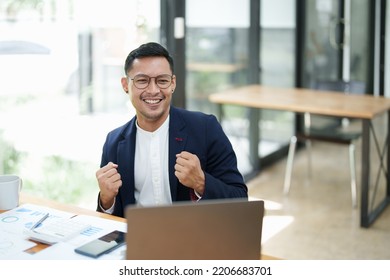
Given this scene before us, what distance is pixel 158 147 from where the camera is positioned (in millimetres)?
2080

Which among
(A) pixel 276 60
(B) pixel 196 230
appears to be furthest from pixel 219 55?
(B) pixel 196 230

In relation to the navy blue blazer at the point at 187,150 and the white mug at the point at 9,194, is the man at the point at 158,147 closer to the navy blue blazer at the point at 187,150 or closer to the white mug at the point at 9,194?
the navy blue blazer at the point at 187,150

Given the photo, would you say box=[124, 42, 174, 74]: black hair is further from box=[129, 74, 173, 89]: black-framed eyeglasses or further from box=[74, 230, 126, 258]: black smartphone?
box=[74, 230, 126, 258]: black smartphone

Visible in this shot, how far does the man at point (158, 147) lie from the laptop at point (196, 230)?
0.59 metres

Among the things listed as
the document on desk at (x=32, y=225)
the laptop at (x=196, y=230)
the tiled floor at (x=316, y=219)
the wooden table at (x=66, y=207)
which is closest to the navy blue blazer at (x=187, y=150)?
the wooden table at (x=66, y=207)

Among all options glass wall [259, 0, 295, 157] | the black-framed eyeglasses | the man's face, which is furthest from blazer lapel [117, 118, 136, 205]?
glass wall [259, 0, 295, 157]

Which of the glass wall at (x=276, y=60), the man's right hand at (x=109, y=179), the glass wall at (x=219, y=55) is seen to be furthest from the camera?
the glass wall at (x=276, y=60)

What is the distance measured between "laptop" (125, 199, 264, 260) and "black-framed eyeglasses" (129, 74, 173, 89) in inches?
31.2

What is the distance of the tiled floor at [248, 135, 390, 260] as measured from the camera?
3.45 m

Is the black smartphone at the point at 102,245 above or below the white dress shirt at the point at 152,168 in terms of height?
below

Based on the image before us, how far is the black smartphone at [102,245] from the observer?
5.18 feet
